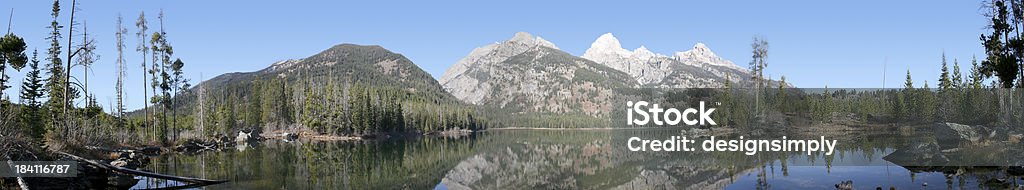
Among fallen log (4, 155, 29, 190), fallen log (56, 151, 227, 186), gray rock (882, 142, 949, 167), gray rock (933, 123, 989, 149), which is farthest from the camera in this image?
gray rock (933, 123, 989, 149)

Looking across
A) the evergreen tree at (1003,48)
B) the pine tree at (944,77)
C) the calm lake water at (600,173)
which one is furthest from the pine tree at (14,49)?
the pine tree at (944,77)

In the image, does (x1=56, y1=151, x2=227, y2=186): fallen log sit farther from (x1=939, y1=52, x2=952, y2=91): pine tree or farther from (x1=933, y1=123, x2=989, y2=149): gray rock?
(x1=939, y1=52, x2=952, y2=91): pine tree

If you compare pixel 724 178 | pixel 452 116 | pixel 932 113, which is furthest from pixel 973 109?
pixel 452 116

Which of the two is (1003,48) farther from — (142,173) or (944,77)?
(944,77)

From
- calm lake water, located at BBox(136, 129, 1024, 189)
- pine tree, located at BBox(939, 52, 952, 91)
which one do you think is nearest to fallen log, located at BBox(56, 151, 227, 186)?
calm lake water, located at BBox(136, 129, 1024, 189)

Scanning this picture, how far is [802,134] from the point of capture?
51.3 m

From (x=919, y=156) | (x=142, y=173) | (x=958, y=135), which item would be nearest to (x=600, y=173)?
(x=919, y=156)

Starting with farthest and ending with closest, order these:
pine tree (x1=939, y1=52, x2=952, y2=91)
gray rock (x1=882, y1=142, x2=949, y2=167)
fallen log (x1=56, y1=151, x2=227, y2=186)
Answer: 1. pine tree (x1=939, y1=52, x2=952, y2=91)
2. gray rock (x1=882, y1=142, x2=949, y2=167)
3. fallen log (x1=56, y1=151, x2=227, y2=186)

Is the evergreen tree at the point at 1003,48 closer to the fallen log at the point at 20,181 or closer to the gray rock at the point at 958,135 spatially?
the gray rock at the point at 958,135

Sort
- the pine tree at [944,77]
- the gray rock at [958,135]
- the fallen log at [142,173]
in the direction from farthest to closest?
1. the pine tree at [944,77]
2. the gray rock at [958,135]
3. the fallen log at [142,173]

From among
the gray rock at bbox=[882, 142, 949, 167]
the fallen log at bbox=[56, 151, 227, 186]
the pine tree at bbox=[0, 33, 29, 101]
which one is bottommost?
the gray rock at bbox=[882, 142, 949, 167]

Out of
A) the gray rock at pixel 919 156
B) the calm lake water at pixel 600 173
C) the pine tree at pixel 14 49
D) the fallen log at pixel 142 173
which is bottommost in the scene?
the calm lake water at pixel 600 173

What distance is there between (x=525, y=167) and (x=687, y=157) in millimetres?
10518

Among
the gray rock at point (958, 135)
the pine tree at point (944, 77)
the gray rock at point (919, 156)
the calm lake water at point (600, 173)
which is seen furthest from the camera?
the pine tree at point (944, 77)
